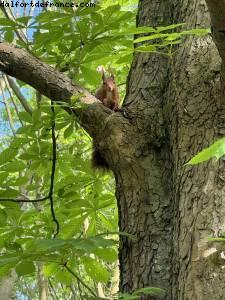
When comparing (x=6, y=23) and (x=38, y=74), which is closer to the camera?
(x=38, y=74)

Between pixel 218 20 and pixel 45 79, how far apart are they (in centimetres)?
86

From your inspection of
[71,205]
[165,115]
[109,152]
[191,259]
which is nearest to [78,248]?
[191,259]

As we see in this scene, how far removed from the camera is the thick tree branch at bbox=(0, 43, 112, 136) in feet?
5.91

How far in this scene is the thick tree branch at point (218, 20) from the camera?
113 cm

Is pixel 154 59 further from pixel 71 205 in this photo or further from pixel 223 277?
pixel 223 277

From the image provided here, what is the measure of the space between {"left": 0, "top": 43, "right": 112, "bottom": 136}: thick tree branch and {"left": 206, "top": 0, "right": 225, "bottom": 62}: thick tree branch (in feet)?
2.05

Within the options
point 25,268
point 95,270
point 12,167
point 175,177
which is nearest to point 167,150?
point 175,177

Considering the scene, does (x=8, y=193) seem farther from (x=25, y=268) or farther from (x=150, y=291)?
(x=150, y=291)

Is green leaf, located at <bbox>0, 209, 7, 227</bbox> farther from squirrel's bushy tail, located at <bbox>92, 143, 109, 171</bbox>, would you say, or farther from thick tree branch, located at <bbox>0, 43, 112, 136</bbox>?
thick tree branch, located at <bbox>0, 43, 112, 136</bbox>

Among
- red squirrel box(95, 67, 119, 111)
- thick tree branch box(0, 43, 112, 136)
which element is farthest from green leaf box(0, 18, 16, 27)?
red squirrel box(95, 67, 119, 111)

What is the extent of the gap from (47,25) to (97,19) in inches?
8.5

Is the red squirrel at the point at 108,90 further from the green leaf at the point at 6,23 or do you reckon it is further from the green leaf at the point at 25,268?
the green leaf at the point at 25,268

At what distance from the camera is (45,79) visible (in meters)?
1.86

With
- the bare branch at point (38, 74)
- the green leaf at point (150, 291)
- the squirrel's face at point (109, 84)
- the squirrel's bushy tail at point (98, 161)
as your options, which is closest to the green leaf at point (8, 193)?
the squirrel's bushy tail at point (98, 161)
